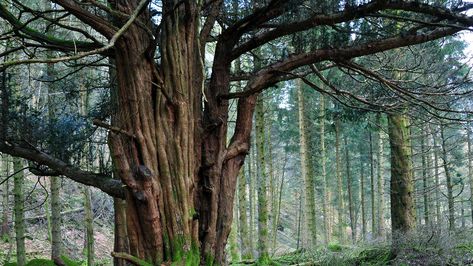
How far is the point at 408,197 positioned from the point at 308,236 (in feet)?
15.8

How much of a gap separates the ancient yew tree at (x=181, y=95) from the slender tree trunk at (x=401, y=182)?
4.62m

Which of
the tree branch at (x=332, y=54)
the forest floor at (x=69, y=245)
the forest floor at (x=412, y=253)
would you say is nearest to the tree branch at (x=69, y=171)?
the tree branch at (x=332, y=54)

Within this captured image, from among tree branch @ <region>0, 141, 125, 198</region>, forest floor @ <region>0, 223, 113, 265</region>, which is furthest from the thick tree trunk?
forest floor @ <region>0, 223, 113, 265</region>

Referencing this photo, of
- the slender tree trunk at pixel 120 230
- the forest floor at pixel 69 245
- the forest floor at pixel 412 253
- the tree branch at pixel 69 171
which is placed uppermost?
the tree branch at pixel 69 171

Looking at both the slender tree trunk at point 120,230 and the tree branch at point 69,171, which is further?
the slender tree trunk at point 120,230

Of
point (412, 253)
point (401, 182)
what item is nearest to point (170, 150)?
point (412, 253)

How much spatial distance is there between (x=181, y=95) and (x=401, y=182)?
20.7 feet

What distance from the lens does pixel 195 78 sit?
170 inches

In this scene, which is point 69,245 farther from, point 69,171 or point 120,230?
point 69,171

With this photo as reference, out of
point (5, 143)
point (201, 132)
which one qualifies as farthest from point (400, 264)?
point (5, 143)

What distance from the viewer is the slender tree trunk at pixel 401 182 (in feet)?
28.1

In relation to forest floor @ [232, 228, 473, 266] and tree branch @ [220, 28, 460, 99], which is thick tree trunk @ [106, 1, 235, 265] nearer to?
tree branch @ [220, 28, 460, 99]

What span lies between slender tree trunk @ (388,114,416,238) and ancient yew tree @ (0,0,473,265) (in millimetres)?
4620

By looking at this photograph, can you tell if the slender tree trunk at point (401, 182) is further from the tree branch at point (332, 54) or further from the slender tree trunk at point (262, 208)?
the tree branch at point (332, 54)
